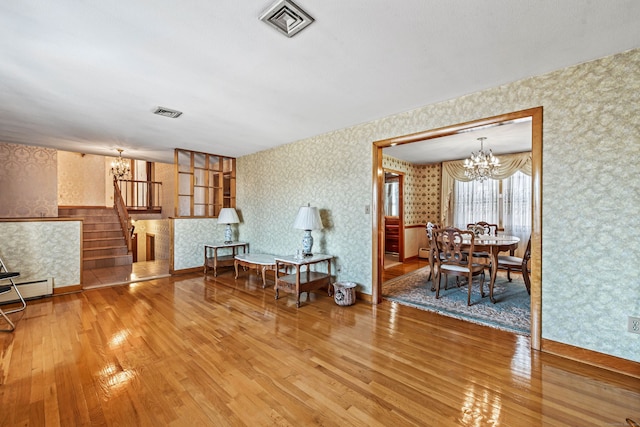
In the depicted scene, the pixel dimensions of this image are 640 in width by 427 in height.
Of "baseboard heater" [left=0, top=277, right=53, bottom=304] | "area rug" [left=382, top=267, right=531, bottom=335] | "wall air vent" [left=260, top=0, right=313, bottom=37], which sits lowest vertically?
"area rug" [left=382, top=267, right=531, bottom=335]

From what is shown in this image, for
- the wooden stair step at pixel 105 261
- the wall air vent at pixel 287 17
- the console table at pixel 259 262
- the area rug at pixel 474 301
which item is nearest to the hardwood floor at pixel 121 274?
the wooden stair step at pixel 105 261

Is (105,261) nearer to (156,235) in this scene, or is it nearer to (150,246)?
(156,235)

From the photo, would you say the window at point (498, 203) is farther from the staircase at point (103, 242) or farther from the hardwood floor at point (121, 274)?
the staircase at point (103, 242)

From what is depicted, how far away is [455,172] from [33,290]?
25.8 ft

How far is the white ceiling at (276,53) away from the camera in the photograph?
1630 mm

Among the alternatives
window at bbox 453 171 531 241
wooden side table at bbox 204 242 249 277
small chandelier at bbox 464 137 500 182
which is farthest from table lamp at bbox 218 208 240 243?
window at bbox 453 171 531 241

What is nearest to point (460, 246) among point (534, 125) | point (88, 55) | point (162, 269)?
point (534, 125)

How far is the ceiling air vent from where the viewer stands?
3.22 m

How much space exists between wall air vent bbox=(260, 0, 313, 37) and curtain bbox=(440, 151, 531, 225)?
566 cm

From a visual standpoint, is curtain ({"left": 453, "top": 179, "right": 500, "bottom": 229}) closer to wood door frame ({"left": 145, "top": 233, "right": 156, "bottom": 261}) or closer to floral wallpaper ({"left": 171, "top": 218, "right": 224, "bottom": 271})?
floral wallpaper ({"left": 171, "top": 218, "right": 224, "bottom": 271})

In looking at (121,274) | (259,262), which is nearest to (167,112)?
(259,262)

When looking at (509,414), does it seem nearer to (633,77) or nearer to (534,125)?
(534,125)

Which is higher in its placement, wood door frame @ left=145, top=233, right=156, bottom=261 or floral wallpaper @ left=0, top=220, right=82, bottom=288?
floral wallpaper @ left=0, top=220, right=82, bottom=288

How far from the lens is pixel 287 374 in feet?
6.58
